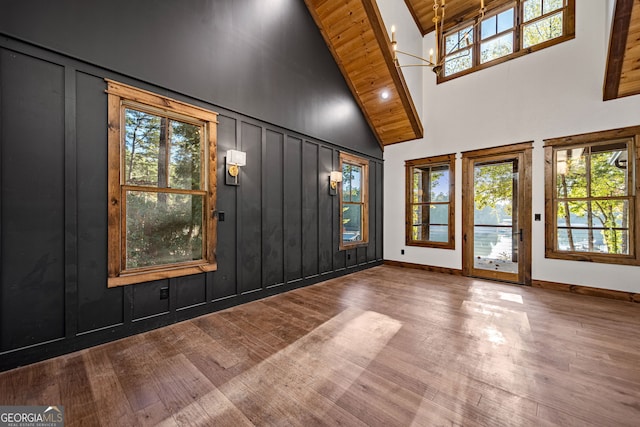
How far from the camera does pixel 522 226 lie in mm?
4605

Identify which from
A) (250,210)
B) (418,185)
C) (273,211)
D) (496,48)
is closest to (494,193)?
(418,185)

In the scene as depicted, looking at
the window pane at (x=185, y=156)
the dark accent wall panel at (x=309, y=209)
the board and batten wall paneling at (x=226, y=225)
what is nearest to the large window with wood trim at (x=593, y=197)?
the dark accent wall panel at (x=309, y=209)

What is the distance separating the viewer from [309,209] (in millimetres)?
4457

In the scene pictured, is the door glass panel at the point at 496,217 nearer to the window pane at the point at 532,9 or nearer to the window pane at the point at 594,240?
the window pane at the point at 594,240

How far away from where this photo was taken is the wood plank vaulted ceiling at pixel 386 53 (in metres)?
3.34

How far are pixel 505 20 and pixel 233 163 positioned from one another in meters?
5.75

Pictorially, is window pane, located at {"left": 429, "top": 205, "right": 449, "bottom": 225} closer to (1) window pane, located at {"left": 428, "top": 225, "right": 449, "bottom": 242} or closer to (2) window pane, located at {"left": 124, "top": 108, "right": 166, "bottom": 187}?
(1) window pane, located at {"left": 428, "top": 225, "right": 449, "bottom": 242}

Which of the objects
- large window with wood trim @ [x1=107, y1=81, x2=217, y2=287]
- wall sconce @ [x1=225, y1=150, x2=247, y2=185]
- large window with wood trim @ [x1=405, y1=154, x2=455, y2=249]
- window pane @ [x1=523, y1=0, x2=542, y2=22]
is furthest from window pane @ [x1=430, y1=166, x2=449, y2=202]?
large window with wood trim @ [x1=107, y1=81, x2=217, y2=287]

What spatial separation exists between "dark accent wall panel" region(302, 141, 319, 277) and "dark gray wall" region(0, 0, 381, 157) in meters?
0.40

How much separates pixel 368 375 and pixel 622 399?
1.63 meters

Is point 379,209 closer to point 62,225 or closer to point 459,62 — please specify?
point 459,62

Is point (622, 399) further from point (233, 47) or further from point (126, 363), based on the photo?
point (233, 47)

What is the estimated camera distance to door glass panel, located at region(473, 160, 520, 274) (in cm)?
480

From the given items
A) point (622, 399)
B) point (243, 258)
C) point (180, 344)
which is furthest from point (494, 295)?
point (180, 344)
